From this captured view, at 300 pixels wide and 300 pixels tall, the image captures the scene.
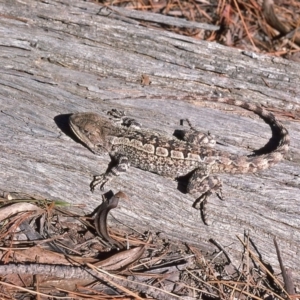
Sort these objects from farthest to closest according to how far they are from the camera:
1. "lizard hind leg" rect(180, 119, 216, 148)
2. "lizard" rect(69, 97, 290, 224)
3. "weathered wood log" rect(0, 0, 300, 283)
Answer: "lizard hind leg" rect(180, 119, 216, 148)
"lizard" rect(69, 97, 290, 224)
"weathered wood log" rect(0, 0, 300, 283)

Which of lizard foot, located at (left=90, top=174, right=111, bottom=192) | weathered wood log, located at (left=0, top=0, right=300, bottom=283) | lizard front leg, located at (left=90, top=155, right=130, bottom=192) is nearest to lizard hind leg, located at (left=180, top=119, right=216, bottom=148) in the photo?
weathered wood log, located at (left=0, top=0, right=300, bottom=283)

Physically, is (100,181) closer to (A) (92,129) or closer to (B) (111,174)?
(B) (111,174)

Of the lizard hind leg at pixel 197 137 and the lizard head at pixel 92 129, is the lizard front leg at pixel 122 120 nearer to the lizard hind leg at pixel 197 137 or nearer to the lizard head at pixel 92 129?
the lizard head at pixel 92 129

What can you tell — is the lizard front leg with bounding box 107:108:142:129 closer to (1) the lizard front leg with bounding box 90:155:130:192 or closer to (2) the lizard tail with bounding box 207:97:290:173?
(1) the lizard front leg with bounding box 90:155:130:192

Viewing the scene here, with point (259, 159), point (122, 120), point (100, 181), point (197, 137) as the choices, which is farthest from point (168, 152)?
point (259, 159)

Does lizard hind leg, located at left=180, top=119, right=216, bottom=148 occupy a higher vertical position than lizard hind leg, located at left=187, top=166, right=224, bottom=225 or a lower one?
higher

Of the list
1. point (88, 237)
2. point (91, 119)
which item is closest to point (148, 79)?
point (91, 119)

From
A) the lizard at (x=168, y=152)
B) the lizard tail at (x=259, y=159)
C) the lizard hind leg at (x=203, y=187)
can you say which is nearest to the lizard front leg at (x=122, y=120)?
the lizard at (x=168, y=152)
